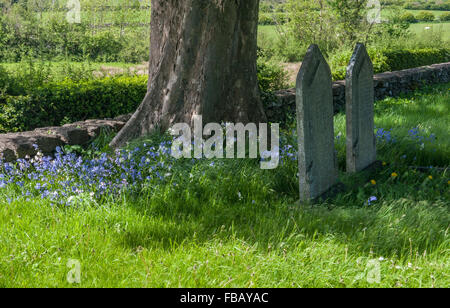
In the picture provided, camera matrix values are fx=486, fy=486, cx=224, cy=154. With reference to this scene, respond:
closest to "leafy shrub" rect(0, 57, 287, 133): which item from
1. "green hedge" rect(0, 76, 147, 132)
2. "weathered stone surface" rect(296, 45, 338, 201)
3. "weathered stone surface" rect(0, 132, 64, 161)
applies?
"green hedge" rect(0, 76, 147, 132)

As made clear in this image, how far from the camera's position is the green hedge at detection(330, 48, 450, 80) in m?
12.2

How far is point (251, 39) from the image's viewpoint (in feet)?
18.6

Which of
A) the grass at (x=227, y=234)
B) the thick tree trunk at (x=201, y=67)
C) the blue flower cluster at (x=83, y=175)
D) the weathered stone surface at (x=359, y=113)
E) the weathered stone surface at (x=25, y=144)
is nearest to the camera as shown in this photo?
the grass at (x=227, y=234)

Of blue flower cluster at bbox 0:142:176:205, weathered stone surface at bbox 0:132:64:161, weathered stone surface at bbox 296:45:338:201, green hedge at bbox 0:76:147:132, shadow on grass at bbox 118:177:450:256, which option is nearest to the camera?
shadow on grass at bbox 118:177:450:256

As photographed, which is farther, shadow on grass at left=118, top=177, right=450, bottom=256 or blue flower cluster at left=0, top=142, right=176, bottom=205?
blue flower cluster at left=0, top=142, right=176, bottom=205

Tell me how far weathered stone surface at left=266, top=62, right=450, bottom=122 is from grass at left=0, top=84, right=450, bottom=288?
287cm

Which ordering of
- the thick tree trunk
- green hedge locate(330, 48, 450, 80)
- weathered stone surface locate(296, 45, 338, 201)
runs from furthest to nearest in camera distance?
green hedge locate(330, 48, 450, 80) → the thick tree trunk → weathered stone surface locate(296, 45, 338, 201)

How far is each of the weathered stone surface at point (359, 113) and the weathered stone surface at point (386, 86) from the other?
7.20ft

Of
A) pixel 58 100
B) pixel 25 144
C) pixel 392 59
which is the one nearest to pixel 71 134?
pixel 25 144

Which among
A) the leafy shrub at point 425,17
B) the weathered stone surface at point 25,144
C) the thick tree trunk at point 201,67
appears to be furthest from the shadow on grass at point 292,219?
the leafy shrub at point 425,17

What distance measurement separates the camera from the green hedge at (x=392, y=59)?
12.2m

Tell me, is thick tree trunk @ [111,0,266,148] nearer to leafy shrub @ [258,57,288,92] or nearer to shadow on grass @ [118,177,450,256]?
shadow on grass @ [118,177,450,256]

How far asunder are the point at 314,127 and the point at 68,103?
Result: 13.8 ft

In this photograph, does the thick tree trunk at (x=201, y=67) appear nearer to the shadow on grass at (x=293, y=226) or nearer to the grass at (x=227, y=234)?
the grass at (x=227, y=234)
